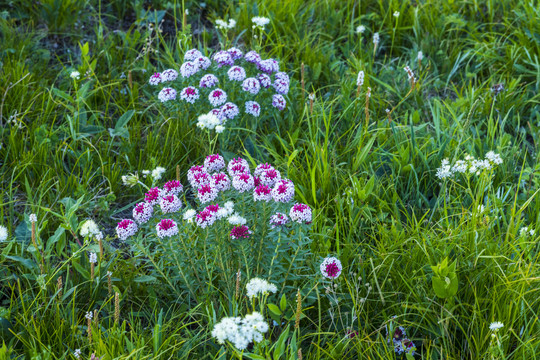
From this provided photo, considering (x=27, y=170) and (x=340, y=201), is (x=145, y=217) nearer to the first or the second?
(x=340, y=201)

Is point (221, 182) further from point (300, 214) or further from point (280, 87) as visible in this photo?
point (280, 87)

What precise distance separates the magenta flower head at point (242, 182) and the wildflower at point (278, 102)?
1.13 meters

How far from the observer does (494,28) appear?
13.8ft

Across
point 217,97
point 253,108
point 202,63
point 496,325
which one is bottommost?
point 496,325

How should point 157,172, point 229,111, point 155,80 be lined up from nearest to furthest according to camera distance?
point 157,172 < point 229,111 < point 155,80

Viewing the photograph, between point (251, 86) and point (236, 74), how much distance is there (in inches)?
4.2

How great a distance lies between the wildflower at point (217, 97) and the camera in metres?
2.87

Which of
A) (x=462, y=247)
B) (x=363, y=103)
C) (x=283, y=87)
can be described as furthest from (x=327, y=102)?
(x=462, y=247)

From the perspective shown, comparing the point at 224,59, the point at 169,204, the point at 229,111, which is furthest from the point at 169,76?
the point at 169,204

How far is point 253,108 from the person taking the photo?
2.97 meters

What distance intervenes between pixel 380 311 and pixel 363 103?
1559mm

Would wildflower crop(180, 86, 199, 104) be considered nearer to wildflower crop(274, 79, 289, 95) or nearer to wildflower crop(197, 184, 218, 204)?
wildflower crop(274, 79, 289, 95)

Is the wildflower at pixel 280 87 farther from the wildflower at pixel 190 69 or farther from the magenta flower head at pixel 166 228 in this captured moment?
the magenta flower head at pixel 166 228

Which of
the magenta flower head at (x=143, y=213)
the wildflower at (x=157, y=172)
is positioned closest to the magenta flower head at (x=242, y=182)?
the magenta flower head at (x=143, y=213)
